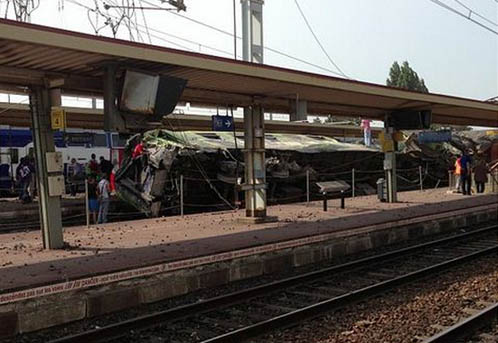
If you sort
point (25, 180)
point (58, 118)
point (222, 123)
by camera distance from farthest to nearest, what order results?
point (25, 180)
point (222, 123)
point (58, 118)

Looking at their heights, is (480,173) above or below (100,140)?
below

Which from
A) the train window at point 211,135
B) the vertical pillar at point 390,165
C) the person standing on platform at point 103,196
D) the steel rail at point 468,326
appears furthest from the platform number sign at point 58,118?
the train window at point 211,135

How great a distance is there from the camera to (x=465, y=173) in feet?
78.5

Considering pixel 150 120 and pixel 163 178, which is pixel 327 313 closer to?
pixel 150 120

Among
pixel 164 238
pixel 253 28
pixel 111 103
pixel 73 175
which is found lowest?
pixel 164 238

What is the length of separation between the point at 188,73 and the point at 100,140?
75.9 ft

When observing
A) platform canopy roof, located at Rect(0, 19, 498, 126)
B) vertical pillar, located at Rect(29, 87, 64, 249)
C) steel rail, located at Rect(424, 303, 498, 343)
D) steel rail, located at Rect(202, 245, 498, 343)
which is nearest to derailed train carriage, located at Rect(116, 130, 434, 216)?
platform canopy roof, located at Rect(0, 19, 498, 126)

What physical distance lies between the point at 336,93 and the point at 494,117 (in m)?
11.8

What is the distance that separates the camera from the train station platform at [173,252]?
7805 millimetres

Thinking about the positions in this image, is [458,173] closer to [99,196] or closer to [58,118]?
[99,196]

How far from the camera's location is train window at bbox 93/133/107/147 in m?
32.8

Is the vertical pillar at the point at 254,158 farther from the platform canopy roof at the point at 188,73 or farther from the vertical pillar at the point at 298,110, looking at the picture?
the vertical pillar at the point at 298,110

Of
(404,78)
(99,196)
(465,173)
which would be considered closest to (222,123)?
(99,196)

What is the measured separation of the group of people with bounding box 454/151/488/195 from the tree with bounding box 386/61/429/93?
238 feet
